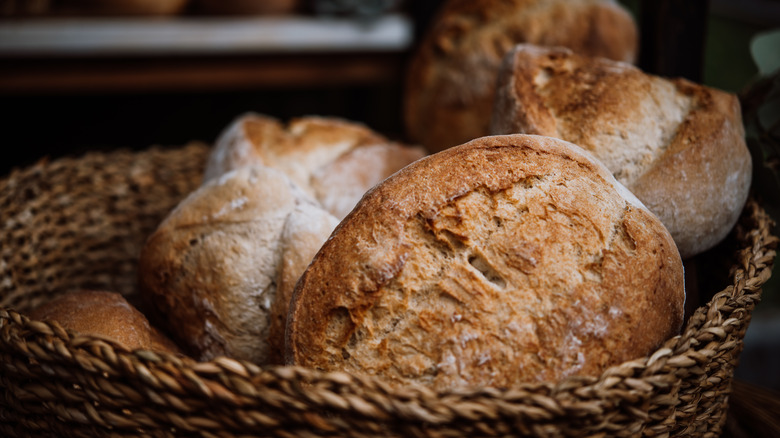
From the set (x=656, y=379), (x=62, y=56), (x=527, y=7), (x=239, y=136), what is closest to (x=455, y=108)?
(x=527, y=7)

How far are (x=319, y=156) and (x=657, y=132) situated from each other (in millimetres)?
797

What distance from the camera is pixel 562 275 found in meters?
0.91

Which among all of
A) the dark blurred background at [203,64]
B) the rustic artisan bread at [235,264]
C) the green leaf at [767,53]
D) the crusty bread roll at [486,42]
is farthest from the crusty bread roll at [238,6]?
the green leaf at [767,53]

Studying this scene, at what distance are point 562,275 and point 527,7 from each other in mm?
1169

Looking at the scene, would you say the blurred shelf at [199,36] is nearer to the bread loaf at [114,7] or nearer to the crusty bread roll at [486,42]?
the bread loaf at [114,7]

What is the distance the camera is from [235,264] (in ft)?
3.94

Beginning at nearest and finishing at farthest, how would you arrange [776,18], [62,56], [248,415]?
[248,415]
[62,56]
[776,18]

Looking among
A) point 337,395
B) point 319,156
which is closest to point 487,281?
point 337,395

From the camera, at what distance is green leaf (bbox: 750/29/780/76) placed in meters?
1.45

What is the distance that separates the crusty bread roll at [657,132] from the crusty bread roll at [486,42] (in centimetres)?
49

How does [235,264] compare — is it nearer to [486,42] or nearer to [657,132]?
[657,132]

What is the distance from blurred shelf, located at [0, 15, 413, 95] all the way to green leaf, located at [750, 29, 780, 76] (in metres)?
1.66

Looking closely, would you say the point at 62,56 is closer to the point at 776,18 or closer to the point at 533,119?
the point at 533,119

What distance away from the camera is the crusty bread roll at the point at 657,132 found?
1.16 meters
